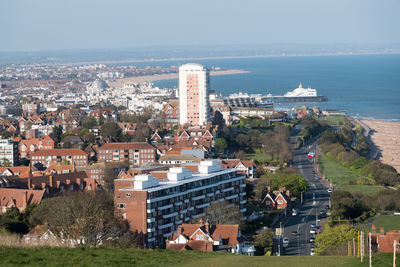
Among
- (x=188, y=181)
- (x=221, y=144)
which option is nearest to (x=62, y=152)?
(x=221, y=144)

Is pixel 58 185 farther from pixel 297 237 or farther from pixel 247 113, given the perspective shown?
pixel 247 113

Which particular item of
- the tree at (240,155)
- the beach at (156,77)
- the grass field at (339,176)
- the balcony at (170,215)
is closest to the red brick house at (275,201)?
the grass field at (339,176)

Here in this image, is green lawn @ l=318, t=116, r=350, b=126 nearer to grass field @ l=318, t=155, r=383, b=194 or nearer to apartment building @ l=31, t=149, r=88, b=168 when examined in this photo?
grass field @ l=318, t=155, r=383, b=194

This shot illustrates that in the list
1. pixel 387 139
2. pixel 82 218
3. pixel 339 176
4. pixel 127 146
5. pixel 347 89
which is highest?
pixel 82 218

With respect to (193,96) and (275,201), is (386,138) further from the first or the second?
(275,201)

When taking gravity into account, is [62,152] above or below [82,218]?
below

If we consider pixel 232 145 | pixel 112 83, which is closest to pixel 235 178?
pixel 232 145

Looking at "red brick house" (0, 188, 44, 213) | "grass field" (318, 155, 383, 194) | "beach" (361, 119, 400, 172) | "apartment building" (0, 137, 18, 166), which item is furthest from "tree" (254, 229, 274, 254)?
"beach" (361, 119, 400, 172)
